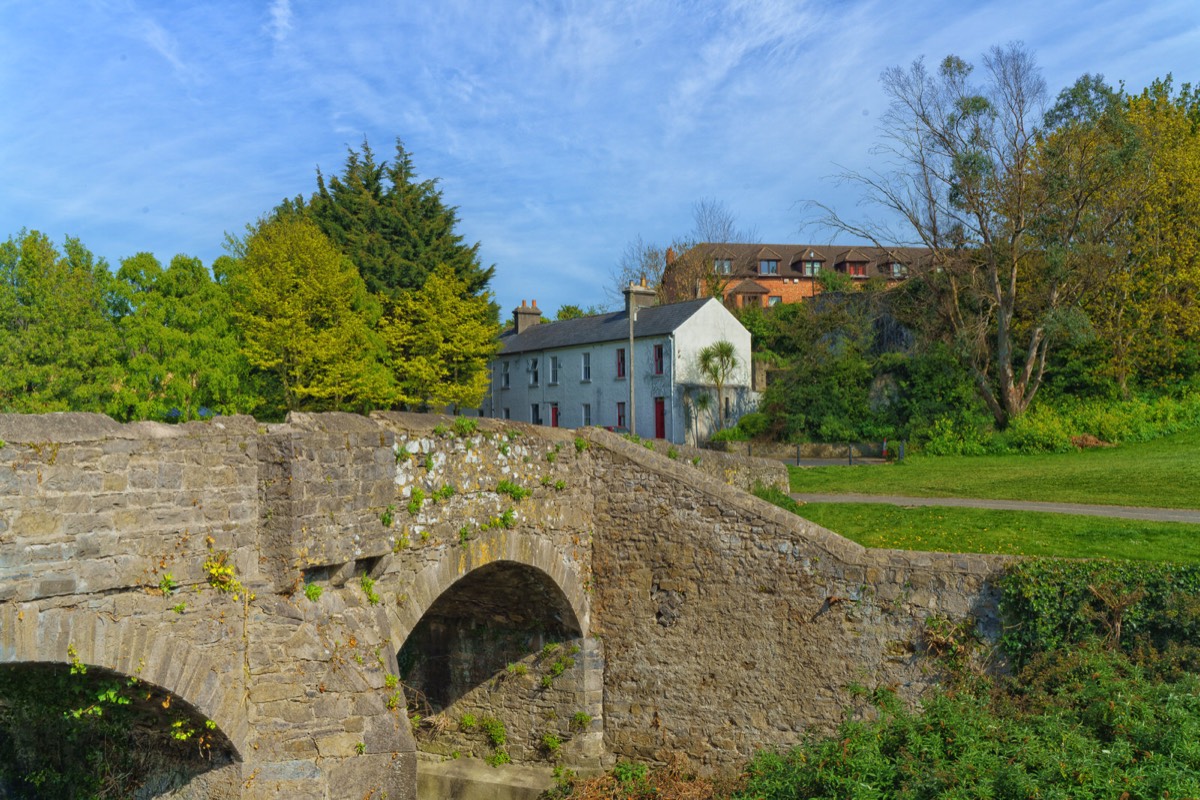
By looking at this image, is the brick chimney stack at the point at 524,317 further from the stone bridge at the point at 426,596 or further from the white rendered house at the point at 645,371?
the stone bridge at the point at 426,596

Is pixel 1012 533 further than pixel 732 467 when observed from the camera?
No

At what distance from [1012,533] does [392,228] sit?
32.8 m

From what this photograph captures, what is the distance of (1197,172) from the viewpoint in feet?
96.9

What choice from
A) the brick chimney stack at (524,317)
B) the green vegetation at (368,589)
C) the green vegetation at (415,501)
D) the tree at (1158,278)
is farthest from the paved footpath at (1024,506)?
the brick chimney stack at (524,317)

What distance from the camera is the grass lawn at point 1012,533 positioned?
13.6 metres

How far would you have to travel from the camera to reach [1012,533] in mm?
15258

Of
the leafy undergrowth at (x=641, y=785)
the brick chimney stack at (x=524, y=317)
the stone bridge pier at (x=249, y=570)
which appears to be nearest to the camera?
the stone bridge pier at (x=249, y=570)

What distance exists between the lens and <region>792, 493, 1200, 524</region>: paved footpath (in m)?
16.3

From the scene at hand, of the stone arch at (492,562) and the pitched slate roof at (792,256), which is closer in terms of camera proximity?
the stone arch at (492,562)

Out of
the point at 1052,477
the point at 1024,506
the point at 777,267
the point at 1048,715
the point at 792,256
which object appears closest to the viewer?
the point at 1048,715

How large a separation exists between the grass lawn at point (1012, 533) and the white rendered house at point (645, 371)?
22.8m

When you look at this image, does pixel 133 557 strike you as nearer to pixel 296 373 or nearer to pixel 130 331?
pixel 130 331

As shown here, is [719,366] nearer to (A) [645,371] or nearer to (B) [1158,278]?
(A) [645,371]

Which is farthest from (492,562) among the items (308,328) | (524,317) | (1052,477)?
(524,317)
